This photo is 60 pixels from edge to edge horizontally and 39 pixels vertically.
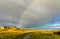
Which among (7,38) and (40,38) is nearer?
(40,38)

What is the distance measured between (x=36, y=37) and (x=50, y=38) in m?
3.87

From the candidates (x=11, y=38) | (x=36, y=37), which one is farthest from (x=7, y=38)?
(x=36, y=37)

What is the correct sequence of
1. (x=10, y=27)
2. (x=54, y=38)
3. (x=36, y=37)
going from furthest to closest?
(x=10, y=27), (x=54, y=38), (x=36, y=37)

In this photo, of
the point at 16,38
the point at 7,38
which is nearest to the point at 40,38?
the point at 16,38

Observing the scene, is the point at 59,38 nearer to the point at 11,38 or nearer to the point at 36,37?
the point at 36,37

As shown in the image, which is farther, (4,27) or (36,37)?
(4,27)

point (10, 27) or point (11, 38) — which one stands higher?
point (10, 27)

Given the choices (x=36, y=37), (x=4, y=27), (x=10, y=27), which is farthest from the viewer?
(x=10, y=27)

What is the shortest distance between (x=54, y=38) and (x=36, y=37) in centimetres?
558

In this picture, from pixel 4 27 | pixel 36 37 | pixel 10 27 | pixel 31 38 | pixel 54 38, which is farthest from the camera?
pixel 10 27

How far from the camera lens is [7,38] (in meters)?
36.2

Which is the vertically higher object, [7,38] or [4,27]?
[4,27]

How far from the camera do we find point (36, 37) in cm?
3278

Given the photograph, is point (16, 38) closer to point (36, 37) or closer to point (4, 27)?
point (36, 37)
